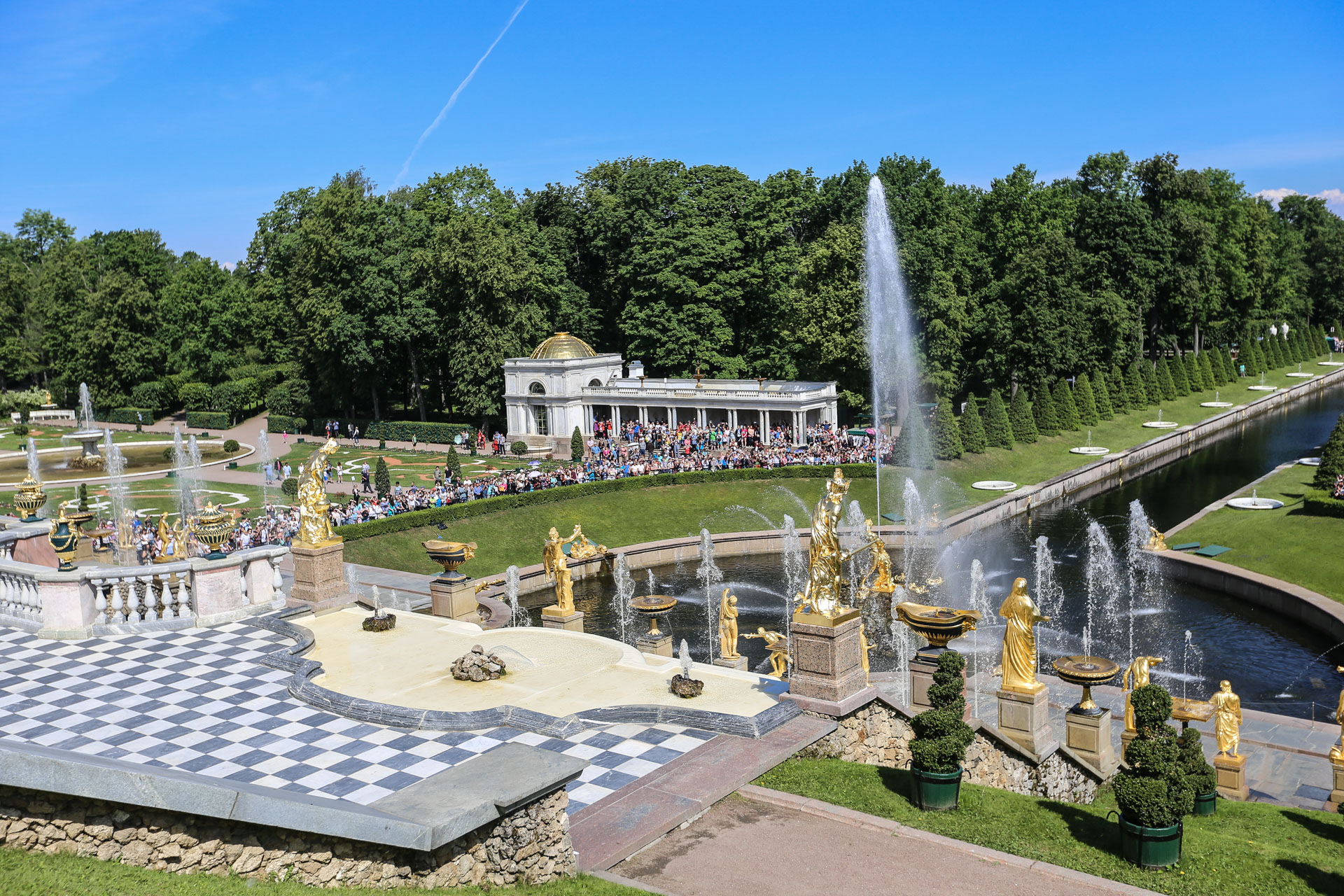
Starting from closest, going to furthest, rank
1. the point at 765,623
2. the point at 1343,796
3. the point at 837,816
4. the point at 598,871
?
the point at 598,871, the point at 837,816, the point at 1343,796, the point at 765,623

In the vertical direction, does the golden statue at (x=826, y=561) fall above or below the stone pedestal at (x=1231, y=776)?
above

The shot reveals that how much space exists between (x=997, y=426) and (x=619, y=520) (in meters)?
24.2

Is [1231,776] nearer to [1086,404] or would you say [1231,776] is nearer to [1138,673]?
[1138,673]

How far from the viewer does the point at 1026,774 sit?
51.8 ft

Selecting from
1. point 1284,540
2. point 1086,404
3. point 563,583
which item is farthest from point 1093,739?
point 1086,404

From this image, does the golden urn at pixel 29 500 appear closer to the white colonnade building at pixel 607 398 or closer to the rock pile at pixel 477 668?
the rock pile at pixel 477 668

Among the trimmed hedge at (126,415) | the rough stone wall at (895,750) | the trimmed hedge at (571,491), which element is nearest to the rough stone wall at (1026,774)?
the rough stone wall at (895,750)

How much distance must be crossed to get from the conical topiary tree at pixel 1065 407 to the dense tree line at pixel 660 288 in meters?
0.87

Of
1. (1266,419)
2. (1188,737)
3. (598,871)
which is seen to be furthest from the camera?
(1266,419)

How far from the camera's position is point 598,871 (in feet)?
35.5

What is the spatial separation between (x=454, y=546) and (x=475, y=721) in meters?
8.19

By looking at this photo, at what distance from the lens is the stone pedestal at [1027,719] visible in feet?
52.9

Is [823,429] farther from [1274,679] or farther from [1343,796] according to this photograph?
[1343,796]

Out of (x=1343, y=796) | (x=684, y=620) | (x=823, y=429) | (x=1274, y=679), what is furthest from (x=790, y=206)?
(x=1343, y=796)
